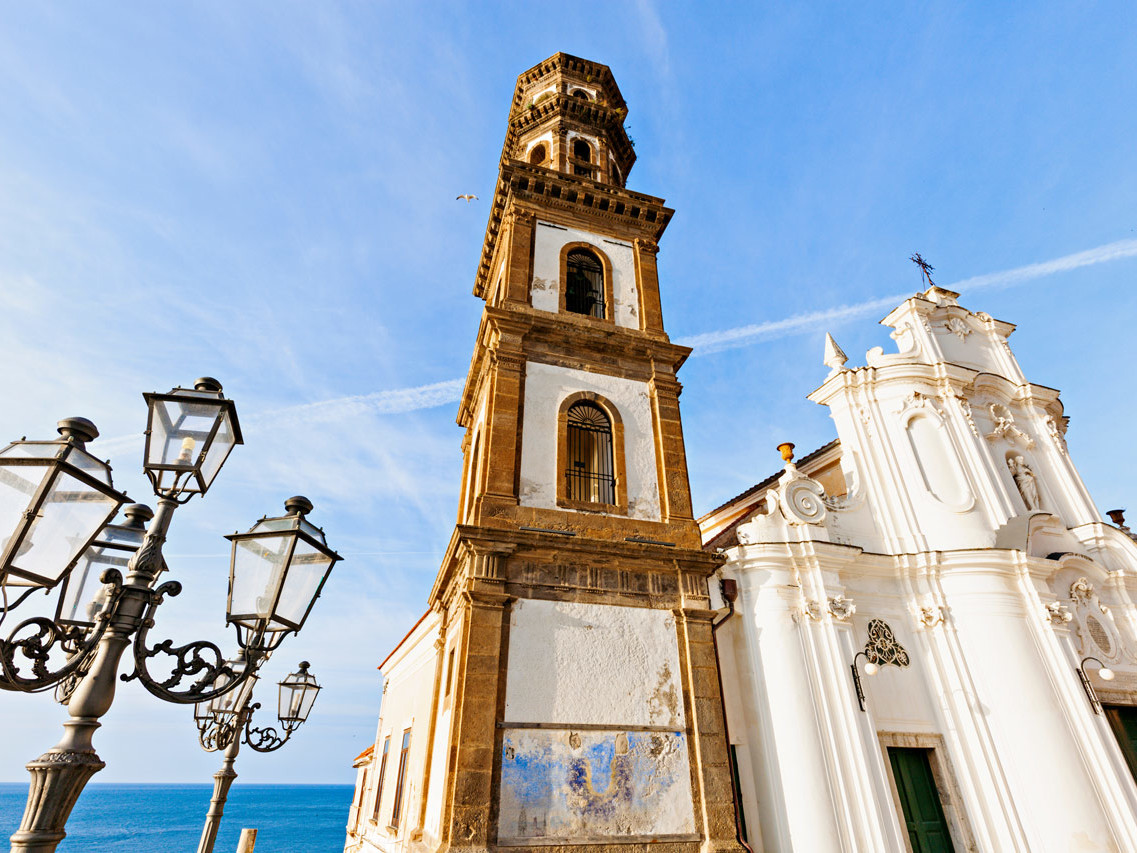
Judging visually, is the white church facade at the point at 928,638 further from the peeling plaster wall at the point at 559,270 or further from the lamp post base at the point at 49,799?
the lamp post base at the point at 49,799

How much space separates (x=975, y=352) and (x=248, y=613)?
62.1 ft

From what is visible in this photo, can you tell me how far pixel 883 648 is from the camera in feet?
40.1

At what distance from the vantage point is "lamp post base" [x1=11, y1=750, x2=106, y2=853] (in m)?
3.21

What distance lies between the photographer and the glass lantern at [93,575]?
15.1 ft

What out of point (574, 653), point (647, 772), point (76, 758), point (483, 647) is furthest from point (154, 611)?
point (647, 772)

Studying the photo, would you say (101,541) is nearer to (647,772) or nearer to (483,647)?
(483,647)

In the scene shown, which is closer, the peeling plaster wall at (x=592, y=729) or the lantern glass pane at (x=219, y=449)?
the lantern glass pane at (x=219, y=449)

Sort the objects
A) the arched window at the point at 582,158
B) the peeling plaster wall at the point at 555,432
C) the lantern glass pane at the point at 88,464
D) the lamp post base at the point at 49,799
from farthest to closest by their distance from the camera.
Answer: the arched window at the point at 582,158
the peeling plaster wall at the point at 555,432
the lantern glass pane at the point at 88,464
the lamp post base at the point at 49,799

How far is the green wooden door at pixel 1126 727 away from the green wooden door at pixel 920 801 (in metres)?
4.30

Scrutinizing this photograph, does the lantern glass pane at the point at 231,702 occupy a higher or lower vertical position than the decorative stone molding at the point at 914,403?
lower

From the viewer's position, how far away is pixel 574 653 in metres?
9.96

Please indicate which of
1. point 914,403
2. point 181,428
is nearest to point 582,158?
point 914,403

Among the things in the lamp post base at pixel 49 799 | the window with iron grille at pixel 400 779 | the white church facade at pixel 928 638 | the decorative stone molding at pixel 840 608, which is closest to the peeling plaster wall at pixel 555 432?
the white church facade at pixel 928 638

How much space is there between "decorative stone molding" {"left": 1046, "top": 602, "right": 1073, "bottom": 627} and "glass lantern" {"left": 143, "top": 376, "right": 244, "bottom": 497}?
47.8ft
